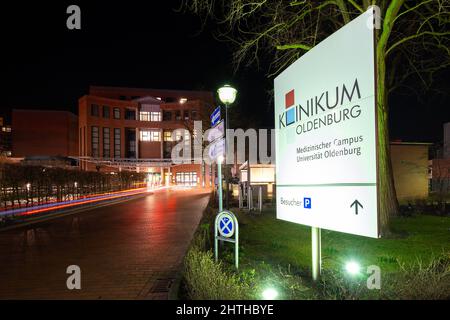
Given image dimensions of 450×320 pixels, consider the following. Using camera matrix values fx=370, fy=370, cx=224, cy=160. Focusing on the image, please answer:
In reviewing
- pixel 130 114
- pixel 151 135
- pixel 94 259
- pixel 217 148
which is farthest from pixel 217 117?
pixel 130 114

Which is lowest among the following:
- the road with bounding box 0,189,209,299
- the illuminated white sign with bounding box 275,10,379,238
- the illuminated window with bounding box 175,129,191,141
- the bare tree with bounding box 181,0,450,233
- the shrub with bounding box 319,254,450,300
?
the road with bounding box 0,189,209,299

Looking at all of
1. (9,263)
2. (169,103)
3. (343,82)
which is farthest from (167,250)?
(169,103)

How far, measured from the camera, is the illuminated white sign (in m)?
3.89

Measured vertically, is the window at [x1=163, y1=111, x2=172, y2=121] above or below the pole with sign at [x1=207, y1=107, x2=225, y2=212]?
above

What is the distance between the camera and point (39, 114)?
72.3 meters

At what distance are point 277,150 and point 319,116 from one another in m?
1.24

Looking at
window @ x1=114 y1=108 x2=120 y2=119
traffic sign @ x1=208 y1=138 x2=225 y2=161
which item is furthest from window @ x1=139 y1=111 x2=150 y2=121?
traffic sign @ x1=208 y1=138 x2=225 y2=161

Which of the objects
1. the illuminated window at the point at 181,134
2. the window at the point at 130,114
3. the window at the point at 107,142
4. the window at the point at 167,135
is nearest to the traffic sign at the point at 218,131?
the illuminated window at the point at 181,134

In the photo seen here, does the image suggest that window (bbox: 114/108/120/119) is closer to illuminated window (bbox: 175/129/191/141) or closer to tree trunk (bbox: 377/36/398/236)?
illuminated window (bbox: 175/129/191/141)

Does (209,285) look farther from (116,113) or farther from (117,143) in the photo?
(116,113)

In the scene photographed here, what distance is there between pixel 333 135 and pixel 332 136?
0.08ft

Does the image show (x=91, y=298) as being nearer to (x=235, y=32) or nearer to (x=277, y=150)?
(x=277, y=150)

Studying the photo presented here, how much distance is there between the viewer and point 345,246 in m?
8.56

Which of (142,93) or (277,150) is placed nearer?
(277,150)
